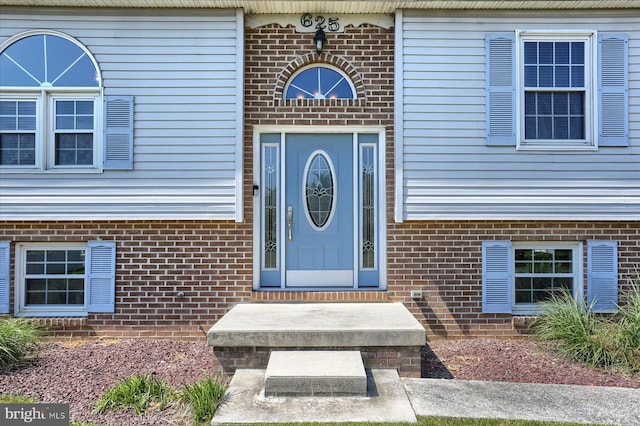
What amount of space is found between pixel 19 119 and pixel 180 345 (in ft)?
11.5

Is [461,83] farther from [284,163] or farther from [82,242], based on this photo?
[82,242]

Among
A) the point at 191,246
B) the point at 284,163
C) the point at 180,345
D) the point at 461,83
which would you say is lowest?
the point at 180,345

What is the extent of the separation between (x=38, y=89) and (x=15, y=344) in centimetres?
311

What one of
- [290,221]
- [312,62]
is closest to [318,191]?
[290,221]

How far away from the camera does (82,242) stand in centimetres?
591

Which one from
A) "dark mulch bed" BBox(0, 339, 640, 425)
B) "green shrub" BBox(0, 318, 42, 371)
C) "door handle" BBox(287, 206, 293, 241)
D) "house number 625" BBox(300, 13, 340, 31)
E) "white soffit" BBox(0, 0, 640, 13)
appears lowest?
"dark mulch bed" BBox(0, 339, 640, 425)

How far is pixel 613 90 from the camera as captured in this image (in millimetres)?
5840

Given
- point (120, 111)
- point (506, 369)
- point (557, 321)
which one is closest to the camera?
point (506, 369)

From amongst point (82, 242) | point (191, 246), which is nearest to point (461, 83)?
point (191, 246)

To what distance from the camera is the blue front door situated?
604 cm

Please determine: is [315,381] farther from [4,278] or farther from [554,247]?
[4,278]

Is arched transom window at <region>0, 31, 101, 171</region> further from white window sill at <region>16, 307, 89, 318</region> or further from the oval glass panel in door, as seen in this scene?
the oval glass panel in door

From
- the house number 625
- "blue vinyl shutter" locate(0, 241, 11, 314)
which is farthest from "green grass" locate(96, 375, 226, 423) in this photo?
the house number 625

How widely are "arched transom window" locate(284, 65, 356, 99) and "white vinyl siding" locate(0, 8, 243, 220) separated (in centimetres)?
73
